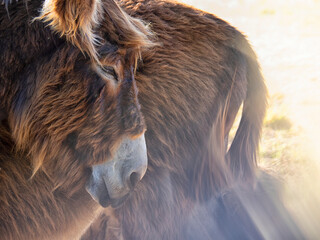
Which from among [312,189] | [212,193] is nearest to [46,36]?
[212,193]

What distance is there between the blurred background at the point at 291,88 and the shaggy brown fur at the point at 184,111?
2.16 feet

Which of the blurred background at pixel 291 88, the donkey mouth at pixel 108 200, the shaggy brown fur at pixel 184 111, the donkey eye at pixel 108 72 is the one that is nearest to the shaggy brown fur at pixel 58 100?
the donkey eye at pixel 108 72

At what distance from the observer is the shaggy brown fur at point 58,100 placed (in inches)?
74.3

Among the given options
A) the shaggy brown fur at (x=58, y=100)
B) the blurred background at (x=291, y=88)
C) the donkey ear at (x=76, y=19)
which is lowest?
the blurred background at (x=291, y=88)

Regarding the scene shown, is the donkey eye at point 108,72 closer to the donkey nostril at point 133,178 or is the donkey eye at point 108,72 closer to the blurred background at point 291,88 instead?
the donkey nostril at point 133,178

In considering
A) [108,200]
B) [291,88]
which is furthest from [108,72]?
[291,88]

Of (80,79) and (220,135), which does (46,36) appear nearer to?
(80,79)

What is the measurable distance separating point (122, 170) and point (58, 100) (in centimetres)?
43

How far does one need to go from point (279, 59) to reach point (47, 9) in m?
5.63

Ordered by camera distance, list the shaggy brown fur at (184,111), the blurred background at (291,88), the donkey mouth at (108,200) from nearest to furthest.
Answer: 1. the donkey mouth at (108,200)
2. the shaggy brown fur at (184,111)
3. the blurred background at (291,88)

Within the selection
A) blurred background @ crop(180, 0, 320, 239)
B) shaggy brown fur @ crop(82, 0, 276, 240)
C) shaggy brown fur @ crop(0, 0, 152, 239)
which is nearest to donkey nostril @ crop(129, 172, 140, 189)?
shaggy brown fur @ crop(0, 0, 152, 239)

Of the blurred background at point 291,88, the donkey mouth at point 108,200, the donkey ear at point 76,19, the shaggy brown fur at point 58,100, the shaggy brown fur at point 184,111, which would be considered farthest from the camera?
the blurred background at point 291,88

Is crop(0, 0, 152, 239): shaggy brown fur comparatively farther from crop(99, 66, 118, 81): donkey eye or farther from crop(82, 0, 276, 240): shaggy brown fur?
crop(82, 0, 276, 240): shaggy brown fur

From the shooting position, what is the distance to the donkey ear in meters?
1.77
